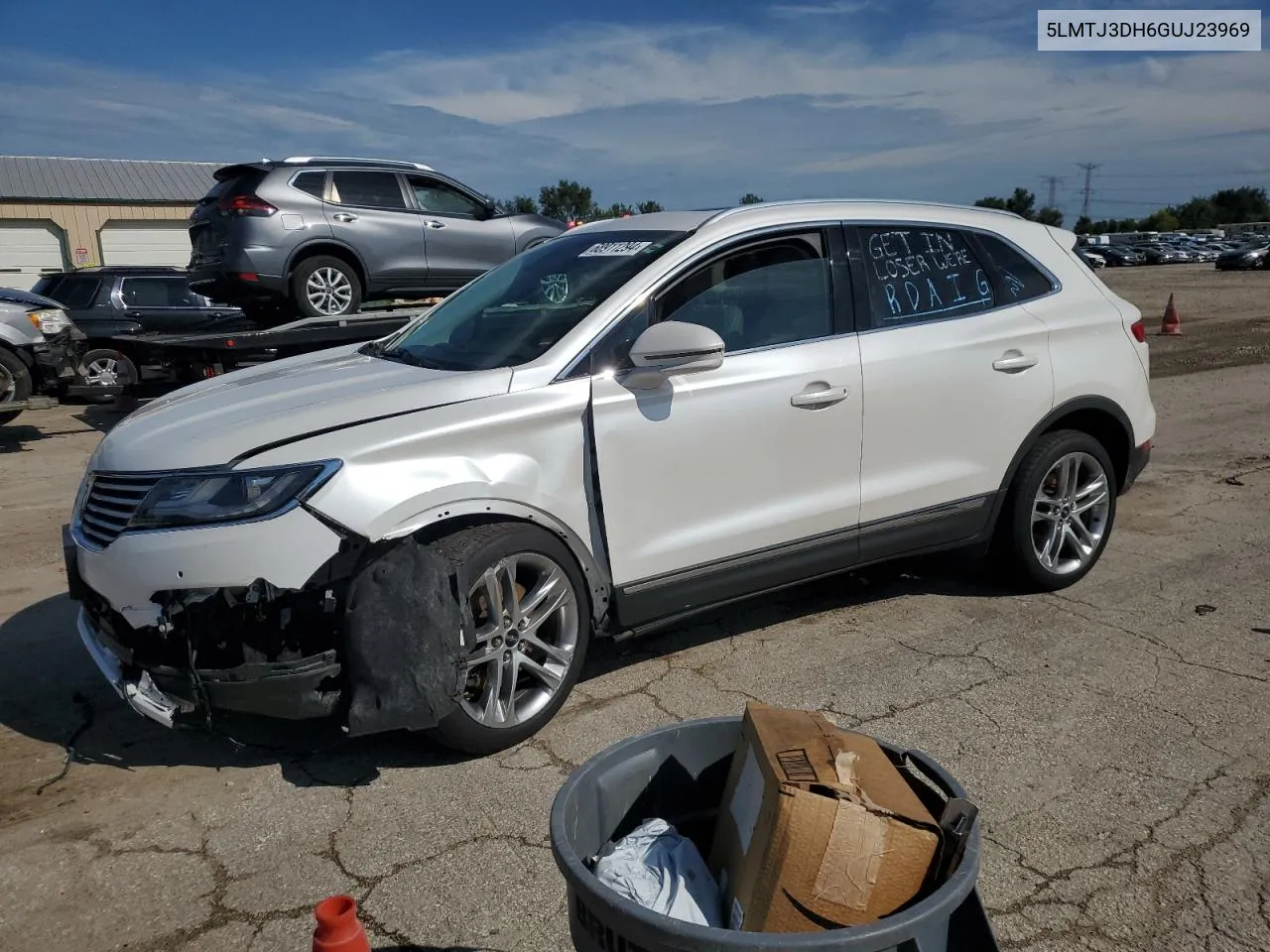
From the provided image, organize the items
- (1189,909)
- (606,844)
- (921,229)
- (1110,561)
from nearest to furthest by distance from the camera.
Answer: (606,844) → (1189,909) → (921,229) → (1110,561)

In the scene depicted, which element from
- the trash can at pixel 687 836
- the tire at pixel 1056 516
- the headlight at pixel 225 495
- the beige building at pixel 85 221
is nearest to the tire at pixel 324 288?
the headlight at pixel 225 495

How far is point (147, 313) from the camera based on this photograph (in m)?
13.0

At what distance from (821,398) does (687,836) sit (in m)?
2.40

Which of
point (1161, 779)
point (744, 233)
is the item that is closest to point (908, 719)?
point (1161, 779)

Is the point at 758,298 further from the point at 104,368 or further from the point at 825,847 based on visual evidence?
the point at 104,368

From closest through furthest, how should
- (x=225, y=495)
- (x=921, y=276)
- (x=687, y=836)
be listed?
(x=687, y=836) < (x=225, y=495) < (x=921, y=276)

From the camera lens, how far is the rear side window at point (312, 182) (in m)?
8.93

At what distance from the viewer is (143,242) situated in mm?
42281

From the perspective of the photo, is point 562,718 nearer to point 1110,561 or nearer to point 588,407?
point 588,407

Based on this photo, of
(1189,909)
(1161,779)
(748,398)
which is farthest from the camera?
(748,398)

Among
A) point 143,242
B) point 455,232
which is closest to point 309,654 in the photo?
point 455,232

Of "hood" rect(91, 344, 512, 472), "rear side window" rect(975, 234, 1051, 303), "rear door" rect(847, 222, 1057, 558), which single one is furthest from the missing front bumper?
"rear side window" rect(975, 234, 1051, 303)

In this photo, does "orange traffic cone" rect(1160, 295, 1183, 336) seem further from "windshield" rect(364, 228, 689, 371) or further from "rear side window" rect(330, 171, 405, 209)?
"windshield" rect(364, 228, 689, 371)

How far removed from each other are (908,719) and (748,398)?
4.48 ft
